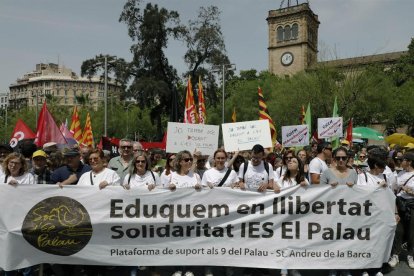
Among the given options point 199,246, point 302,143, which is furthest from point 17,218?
point 302,143

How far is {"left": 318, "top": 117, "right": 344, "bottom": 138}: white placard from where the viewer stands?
42.9ft

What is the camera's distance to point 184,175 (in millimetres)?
5629

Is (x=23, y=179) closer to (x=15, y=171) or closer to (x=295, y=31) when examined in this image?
(x=15, y=171)

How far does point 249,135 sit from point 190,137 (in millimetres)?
1063

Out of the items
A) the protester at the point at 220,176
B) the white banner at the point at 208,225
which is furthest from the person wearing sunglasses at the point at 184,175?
the protester at the point at 220,176

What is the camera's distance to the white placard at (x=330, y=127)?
13.1 m

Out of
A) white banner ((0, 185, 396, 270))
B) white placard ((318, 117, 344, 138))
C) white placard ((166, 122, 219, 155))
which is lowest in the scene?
white banner ((0, 185, 396, 270))

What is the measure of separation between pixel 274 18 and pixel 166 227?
77493 mm

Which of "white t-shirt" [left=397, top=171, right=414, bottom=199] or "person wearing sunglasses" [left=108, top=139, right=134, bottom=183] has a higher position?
"person wearing sunglasses" [left=108, top=139, right=134, bottom=183]

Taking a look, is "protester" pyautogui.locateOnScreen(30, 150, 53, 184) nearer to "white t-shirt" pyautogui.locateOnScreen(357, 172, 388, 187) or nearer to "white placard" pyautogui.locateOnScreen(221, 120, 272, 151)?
"white placard" pyautogui.locateOnScreen(221, 120, 272, 151)

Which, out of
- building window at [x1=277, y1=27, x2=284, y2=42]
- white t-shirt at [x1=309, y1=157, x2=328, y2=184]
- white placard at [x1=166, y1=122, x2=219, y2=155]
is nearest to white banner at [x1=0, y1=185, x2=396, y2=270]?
white t-shirt at [x1=309, y1=157, x2=328, y2=184]

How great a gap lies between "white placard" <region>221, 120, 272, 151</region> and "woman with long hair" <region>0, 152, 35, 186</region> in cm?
340

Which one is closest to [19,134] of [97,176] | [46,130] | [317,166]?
[46,130]

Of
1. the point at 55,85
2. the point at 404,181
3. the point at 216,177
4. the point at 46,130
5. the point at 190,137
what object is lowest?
the point at 404,181
